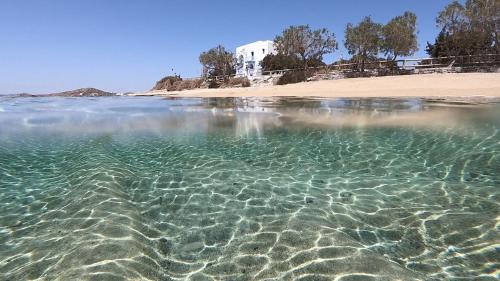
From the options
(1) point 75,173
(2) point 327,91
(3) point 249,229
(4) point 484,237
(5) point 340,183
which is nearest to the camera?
(4) point 484,237

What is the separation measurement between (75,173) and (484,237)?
342 inches

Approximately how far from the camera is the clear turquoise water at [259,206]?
4273 millimetres

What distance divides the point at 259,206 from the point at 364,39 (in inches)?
1807

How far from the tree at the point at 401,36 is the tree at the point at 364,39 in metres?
1.03

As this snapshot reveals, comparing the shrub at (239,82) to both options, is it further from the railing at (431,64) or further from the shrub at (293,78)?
the railing at (431,64)

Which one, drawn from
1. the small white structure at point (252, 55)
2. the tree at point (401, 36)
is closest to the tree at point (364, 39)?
the tree at point (401, 36)

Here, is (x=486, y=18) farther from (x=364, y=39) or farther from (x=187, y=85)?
(x=187, y=85)

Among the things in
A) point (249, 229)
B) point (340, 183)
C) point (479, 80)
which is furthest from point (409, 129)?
point (479, 80)

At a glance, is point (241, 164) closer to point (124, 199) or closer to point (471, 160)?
point (124, 199)

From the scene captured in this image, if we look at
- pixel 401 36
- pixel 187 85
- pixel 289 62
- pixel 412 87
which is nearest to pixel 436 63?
pixel 401 36

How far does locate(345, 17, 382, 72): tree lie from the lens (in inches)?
1810

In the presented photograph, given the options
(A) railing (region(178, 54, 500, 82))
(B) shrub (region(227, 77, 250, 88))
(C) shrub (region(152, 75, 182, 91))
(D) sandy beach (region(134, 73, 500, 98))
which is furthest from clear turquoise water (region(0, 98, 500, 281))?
(C) shrub (region(152, 75, 182, 91))

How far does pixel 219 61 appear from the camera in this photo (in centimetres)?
7381

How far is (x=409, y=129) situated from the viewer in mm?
12266
